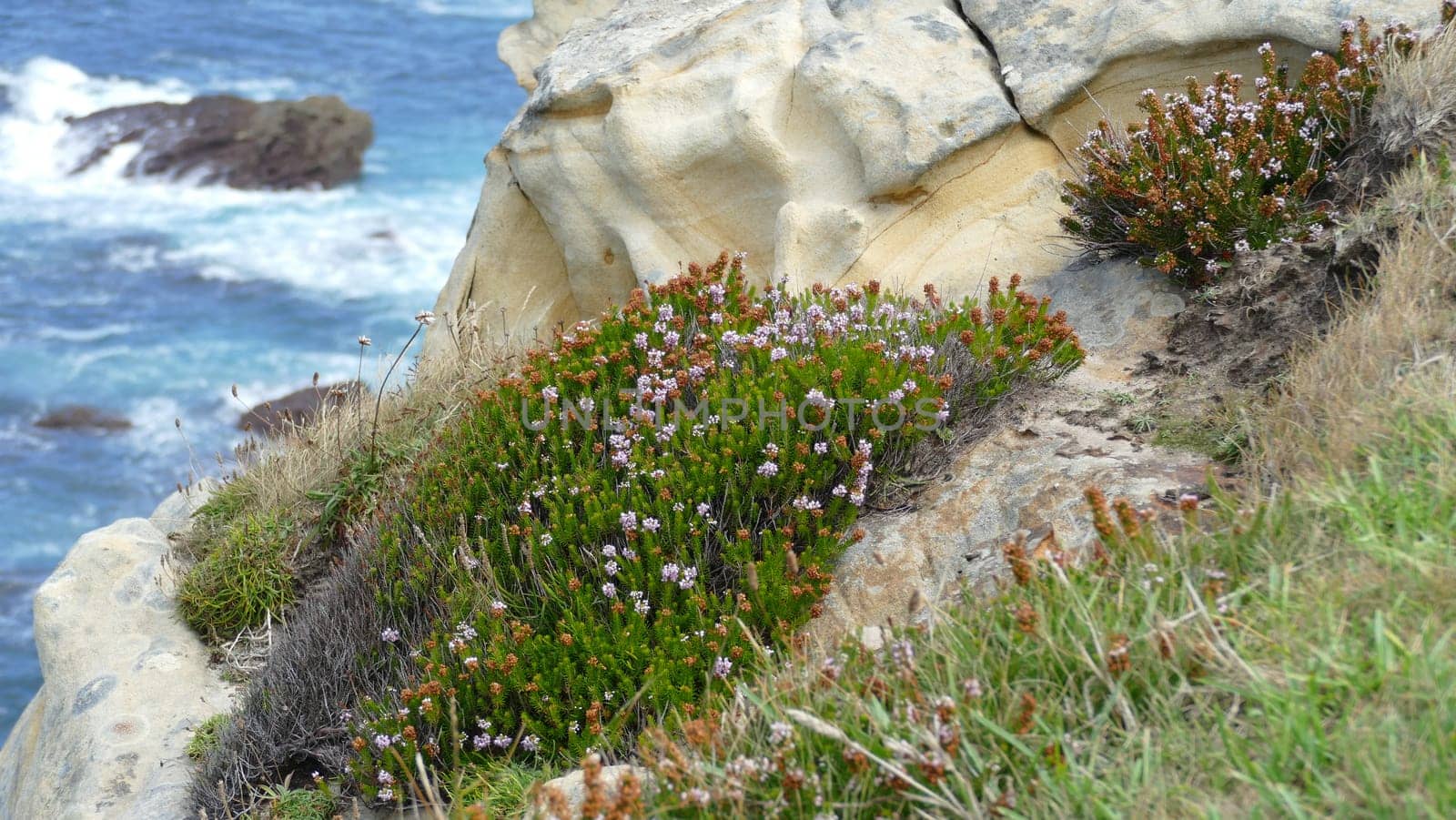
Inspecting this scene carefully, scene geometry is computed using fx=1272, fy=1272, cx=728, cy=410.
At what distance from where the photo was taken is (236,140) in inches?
922

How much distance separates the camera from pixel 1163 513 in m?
4.46

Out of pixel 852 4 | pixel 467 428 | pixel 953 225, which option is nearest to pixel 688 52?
pixel 852 4

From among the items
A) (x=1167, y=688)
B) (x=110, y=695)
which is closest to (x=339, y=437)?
(x=110, y=695)

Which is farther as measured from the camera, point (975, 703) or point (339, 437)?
point (339, 437)

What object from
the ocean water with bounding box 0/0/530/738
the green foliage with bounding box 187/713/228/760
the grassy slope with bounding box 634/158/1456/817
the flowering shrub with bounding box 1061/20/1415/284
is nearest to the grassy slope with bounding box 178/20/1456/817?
the grassy slope with bounding box 634/158/1456/817

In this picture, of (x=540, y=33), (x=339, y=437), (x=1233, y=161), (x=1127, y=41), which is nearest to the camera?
(x=1233, y=161)

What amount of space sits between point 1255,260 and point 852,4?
349 centimetres

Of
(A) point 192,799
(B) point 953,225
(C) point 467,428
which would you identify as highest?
(B) point 953,225

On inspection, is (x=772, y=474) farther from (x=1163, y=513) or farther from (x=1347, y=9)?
(x=1347, y=9)

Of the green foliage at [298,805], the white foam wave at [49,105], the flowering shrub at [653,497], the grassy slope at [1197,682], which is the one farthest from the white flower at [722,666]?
the white foam wave at [49,105]

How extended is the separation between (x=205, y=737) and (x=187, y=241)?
664 inches

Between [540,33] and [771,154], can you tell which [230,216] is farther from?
[771,154]

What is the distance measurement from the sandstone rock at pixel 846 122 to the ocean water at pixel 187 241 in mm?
4272

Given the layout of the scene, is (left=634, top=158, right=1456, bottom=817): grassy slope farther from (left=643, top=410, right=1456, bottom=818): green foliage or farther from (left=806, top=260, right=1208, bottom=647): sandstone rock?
(left=806, top=260, right=1208, bottom=647): sandstone rock
